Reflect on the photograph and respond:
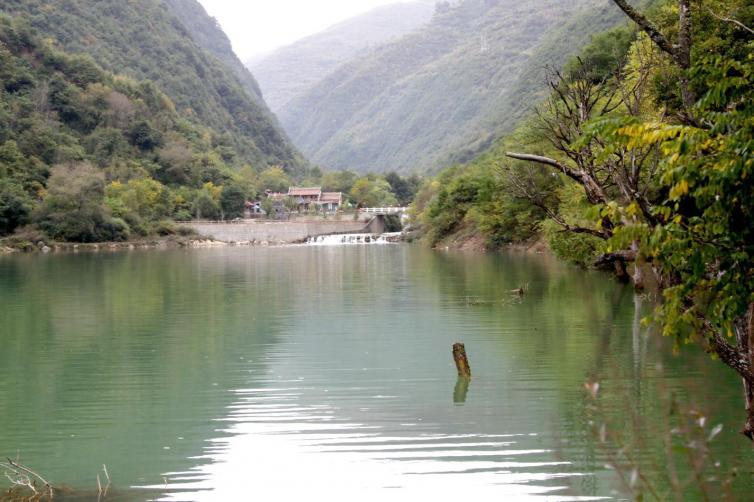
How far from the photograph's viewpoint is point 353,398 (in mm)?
14758

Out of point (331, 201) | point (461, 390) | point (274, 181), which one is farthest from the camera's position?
point (274, 181)

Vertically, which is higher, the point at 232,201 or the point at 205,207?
the point at 232,201

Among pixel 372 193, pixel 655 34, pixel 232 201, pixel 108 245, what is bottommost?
pixel 108 245

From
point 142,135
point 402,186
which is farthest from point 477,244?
point 402,186

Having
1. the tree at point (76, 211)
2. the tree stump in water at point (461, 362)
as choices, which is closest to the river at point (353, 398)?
the tree stump in water at point (461, 362)

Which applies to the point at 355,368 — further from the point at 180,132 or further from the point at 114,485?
the point at 180,132

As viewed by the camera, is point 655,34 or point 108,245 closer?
point 655,34

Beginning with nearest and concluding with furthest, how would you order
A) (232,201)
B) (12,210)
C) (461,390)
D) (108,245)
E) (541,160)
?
(541,160) < (461,390) < (12,210) < (108,245) < (232,201)

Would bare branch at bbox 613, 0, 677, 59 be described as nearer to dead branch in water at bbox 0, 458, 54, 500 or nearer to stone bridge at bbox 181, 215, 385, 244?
dead branch in water at bbox 0, 458, 54, 500

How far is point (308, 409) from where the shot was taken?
551 inches

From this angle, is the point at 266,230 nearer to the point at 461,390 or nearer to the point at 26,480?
the point at 461,390

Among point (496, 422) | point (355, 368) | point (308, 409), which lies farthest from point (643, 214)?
point (355, 368)

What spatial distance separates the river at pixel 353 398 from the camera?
33.9 feet

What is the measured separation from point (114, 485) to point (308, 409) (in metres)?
4.31
